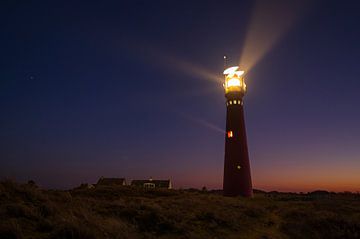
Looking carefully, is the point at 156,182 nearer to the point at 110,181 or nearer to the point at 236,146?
the point at 110,181

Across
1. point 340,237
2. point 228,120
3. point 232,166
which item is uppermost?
point 228,120

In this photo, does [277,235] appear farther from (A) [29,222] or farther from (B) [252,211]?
(A) [29,222]

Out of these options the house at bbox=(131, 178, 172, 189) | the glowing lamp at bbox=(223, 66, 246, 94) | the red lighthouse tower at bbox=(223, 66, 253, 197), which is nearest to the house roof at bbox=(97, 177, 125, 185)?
the house at bbox=(131, 178, 172, 189)

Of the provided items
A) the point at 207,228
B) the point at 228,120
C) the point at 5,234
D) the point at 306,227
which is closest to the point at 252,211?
the point at 306,227

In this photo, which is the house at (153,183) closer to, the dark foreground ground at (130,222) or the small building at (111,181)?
the small building at (111,181)

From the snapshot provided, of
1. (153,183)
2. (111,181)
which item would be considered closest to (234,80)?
(153,183)

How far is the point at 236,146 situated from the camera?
124 feet

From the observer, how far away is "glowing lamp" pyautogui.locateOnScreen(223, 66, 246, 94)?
40938 mm

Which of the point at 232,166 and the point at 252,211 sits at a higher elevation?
the point at 232,166

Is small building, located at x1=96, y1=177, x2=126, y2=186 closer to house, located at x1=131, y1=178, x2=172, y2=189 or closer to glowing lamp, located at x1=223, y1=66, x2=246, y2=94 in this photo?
house, located at x1=131, y1=178, x2=172, y2=189

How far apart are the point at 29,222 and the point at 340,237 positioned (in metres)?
15.0

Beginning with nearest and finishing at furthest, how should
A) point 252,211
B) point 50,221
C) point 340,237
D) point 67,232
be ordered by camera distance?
point 67,232 < point 50,221 < point 340,237 < point 252,211

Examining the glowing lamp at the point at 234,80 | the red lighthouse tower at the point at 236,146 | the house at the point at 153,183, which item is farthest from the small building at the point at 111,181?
the glowing lamp at the point at 234,80

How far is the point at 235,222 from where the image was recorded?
51.6 ft
